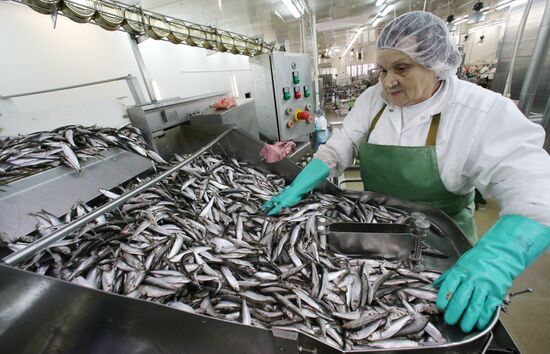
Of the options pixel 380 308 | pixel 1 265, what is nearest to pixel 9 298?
pixel 1 265

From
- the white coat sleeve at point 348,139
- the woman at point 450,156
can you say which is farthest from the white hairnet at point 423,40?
the white coat sleeve at point 348,139

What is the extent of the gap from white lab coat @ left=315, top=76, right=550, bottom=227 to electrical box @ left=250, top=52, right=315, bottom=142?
171cm

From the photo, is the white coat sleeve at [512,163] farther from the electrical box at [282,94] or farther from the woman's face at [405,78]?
the electrical box at [282,94]

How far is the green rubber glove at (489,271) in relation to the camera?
999mm

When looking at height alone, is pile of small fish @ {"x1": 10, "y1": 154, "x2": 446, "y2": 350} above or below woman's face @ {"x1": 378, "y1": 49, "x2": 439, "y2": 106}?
below

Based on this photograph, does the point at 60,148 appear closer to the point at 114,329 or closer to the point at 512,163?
the point at 114,329

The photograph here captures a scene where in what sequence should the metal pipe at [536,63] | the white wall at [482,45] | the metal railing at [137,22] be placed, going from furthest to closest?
1. the white wall at [482,45]
2. the metal pipe at [536,63]
3. the metal railing at [137,22]

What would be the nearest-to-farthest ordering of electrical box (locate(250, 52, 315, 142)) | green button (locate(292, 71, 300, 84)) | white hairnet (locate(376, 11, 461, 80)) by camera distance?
white hairnet (locate(376, 11, 461, 80)) → electrical box (locate(250, 52, 315, 142)) → green button (locate(292, 71, 300, 84))

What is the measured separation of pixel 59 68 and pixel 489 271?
648 cm

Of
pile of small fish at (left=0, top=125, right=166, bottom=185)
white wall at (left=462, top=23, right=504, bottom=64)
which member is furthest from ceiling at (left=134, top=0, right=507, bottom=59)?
white wall at (left=462, top=23, right=504, bottom=64)

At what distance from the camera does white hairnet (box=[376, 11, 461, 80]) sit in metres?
1.46

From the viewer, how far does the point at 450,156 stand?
151 centimetres

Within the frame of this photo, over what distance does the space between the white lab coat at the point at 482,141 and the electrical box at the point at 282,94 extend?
1.71m

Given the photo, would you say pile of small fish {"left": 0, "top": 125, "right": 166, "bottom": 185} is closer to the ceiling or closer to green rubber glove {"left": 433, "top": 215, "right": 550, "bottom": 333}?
green rubber glove {"left": 433, "top": 215, "right": 550, "bottom": 333}
